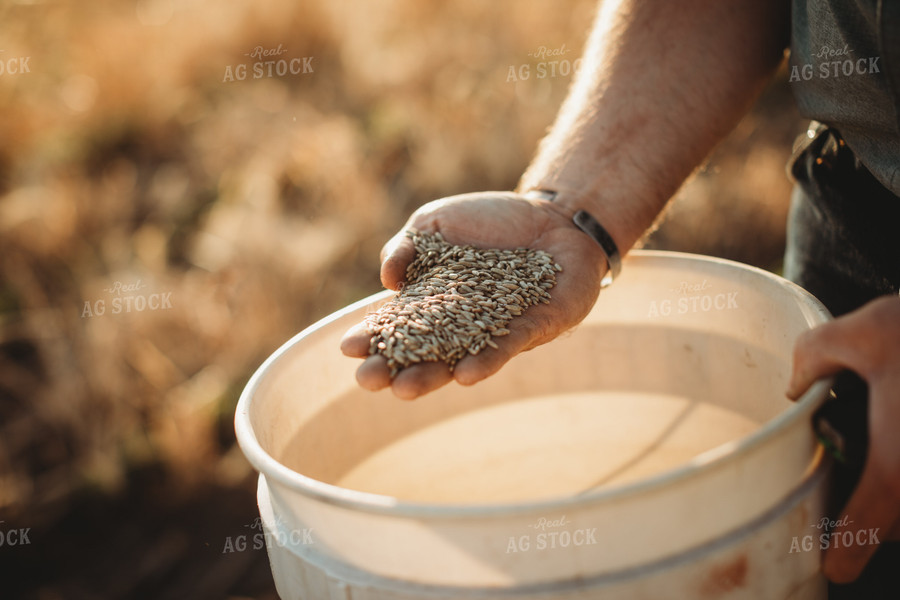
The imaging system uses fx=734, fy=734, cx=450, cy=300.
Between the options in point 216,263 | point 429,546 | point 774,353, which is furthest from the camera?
point 216,263

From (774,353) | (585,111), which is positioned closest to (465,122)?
(585,111)

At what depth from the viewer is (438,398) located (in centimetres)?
142

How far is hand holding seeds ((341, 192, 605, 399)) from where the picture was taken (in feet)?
3.56

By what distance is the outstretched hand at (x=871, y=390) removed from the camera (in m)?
0.73

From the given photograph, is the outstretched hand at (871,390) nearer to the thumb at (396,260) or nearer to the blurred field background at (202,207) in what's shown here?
the thumb at (396,260)

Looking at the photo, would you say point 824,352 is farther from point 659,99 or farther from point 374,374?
point 659,99

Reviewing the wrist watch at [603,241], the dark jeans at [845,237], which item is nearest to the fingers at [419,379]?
the wrist watch at [603,241]

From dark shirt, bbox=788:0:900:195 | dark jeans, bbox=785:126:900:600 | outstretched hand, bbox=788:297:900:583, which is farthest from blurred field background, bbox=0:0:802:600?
dark shirt, bbox=788:0:900:195

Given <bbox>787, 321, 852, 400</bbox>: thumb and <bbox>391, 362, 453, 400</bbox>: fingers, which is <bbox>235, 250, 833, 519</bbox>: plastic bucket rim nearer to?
<bbox>787, 321, 852, 400</bbox>: thumb

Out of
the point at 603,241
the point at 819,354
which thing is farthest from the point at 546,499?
the point at 603,241

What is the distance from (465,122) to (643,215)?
253 cm

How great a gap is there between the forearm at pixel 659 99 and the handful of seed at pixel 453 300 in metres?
0.18

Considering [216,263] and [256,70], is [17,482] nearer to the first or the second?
[216,263]

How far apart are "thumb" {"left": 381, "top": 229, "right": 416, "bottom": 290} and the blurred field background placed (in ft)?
4.00
